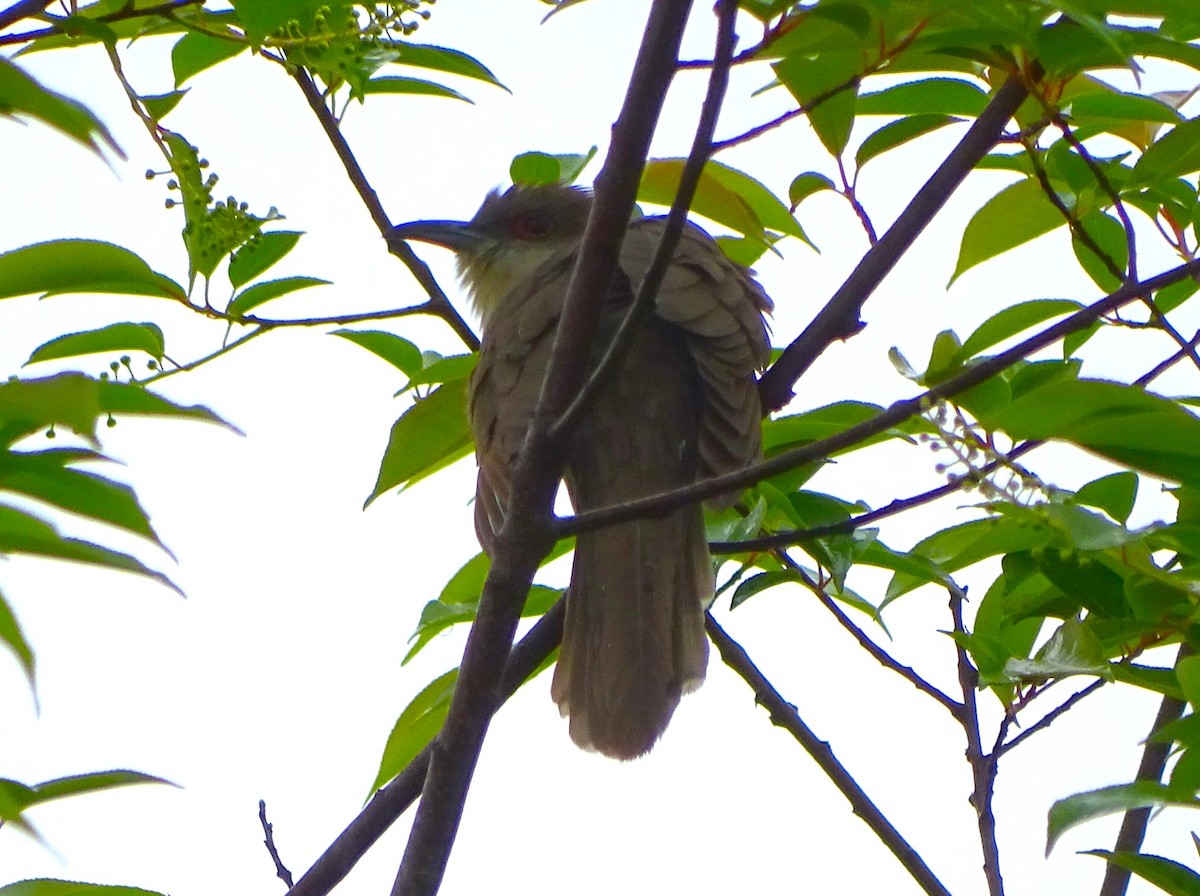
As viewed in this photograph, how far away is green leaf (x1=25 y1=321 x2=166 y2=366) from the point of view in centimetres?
239

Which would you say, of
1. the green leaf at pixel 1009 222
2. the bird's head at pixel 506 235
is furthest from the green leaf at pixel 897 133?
the bird's head at pixel 506 235

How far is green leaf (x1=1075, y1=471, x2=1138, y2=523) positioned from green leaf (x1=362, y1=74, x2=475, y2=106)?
1308 mm

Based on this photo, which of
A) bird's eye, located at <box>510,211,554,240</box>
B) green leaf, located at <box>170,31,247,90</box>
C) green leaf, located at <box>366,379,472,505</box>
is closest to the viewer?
green leaf, located at <box>170,31,247,90</box>

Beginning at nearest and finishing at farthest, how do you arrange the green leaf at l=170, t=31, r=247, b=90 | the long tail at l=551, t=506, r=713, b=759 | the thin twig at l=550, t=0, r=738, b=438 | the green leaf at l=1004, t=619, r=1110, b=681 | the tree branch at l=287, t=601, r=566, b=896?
1. the thin twig at l=550, t=0, r=738, b=438
2. the green leaf at l=1004, t=619, r=1110, b=681
3. the tree branch at l=287, t=601, r=566, b=896
4. the green leaf at l=170, t=31, r=247, b=90
5. the long tail at l=551, t=506, r=713, b=759

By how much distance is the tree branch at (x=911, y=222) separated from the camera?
8.18ft

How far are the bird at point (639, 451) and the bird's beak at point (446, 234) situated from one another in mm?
1108

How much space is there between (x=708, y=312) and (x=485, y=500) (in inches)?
27.1

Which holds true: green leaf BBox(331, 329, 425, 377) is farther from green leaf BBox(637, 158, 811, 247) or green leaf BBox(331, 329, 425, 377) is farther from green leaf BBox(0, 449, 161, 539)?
green leaf BBox(0, 449, 161, 539)

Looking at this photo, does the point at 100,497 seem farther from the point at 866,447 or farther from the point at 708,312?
the point at 708,312

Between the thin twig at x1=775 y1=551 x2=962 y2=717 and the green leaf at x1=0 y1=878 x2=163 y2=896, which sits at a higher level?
the thin twig at x1=775 y1=551 x2=962 y2=717

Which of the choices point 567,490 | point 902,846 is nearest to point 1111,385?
point 902,846

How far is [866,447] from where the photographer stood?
2.72m

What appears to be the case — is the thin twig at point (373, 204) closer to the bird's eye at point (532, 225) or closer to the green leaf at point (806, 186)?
the green leaf at point (806, 186)

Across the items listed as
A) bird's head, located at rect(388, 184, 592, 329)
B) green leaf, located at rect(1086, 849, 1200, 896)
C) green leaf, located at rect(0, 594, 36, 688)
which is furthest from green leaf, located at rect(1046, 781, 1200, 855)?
bird's head, located at rect(388, 184, 592, 329)
